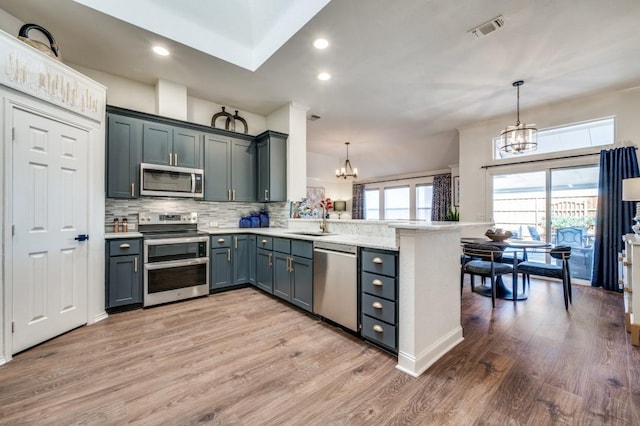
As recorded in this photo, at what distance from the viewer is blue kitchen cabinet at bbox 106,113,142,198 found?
3311 millimetres

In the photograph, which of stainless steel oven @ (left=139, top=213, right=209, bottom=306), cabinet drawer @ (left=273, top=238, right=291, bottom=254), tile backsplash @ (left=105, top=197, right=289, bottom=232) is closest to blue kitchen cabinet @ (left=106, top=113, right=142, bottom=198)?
tile backsplash @ (left=105, top=197, right=289, bottom=232)

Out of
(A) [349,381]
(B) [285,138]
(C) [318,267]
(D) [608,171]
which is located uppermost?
(B) [285,138]

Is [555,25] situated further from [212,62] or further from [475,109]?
[212,62]

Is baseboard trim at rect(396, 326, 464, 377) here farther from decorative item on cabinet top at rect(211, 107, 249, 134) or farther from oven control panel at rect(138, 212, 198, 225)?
decorative item on cabinet top at rect(211, 107, 249, 134)

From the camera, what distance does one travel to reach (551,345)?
2410 millimetres

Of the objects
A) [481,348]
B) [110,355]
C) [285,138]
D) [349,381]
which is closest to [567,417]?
[481,348]

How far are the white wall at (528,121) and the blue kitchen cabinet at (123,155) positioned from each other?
19.3ft

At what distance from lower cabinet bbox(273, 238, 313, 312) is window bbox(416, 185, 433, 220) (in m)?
6.08

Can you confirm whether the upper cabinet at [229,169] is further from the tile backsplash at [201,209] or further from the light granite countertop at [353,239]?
the light granite countertop at [353,239]

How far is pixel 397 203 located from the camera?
909 cm

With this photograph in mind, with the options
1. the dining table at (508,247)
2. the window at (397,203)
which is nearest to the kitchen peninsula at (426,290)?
the dining table at (508,247)

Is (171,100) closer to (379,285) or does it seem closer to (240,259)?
(240,259)

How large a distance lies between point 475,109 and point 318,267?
421cm

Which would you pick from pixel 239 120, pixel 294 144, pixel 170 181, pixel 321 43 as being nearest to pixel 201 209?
pixel 170 181
